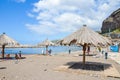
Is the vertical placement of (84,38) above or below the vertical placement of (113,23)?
below

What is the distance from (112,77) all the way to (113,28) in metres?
121

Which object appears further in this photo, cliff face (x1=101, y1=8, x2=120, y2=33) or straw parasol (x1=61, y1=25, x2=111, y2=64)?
cliff face (x1=101, y1=8, x2=120, y2=33)

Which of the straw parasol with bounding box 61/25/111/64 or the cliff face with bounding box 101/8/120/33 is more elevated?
the cliff face with bounding box 101/8/120/33

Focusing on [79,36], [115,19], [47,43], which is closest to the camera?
[79,36]

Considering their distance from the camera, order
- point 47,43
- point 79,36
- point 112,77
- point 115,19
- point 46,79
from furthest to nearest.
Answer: point 115,19 < point 47,43 < point 79,36 < point 112,77 < point 46,79

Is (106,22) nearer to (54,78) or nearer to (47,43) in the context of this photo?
(47,43)

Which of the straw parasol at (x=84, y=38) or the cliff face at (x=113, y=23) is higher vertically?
the cliff face at (x=113, y=23)

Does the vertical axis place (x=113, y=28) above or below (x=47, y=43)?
above

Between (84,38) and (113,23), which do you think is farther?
(113,23)

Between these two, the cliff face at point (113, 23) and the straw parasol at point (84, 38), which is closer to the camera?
the straw parasol at point (84, 38)

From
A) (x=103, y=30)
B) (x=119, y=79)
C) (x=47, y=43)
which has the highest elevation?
(x=103, y=30)

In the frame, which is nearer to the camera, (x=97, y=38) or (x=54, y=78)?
(x=54, y=78)

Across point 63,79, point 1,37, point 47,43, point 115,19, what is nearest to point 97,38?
point 63,79

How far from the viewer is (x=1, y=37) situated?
80.4 feet
